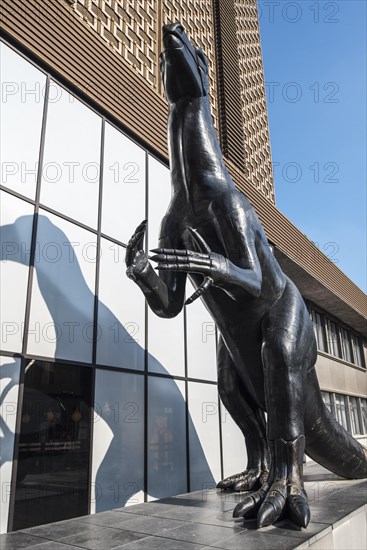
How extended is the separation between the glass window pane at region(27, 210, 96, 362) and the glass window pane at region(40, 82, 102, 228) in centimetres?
38

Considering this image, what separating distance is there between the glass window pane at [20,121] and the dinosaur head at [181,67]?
3703mm

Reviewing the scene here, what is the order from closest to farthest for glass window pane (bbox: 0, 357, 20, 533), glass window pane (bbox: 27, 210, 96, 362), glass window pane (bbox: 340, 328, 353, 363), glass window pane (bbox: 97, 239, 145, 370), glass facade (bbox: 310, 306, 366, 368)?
glass window pane (bbox: 0, 357, 20, 533)
glass window pane (bbox: 27, 210, 96, 362)
glass window pane (bbox: 97, 239, 145, 370)
glass facade (bbox: 310, 306, 366, 368)
glass window pane (bbox: 340, 328, 353, 363)

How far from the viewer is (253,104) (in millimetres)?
18516

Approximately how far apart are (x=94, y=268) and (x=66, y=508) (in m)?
3.78

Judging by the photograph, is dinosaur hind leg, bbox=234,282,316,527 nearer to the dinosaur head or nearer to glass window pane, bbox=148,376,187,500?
the dinosaur head

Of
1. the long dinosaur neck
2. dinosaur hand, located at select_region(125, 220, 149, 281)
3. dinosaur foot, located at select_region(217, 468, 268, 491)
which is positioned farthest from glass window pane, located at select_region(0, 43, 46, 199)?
dinosaur foot, located at select_region(217, 468, 268, 491)

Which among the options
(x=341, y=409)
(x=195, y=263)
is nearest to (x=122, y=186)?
(x=195, y=263)

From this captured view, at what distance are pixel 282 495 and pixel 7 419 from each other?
159 inches

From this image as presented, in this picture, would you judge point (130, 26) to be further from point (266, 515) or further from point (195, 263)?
point (266, 515)

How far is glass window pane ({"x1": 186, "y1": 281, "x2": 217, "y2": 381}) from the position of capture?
377 inches

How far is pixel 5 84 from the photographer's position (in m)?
7.04

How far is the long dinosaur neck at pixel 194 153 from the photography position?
3.87 m

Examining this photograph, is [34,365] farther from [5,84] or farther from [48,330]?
[5,84]

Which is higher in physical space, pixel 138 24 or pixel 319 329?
pixel 138 24
